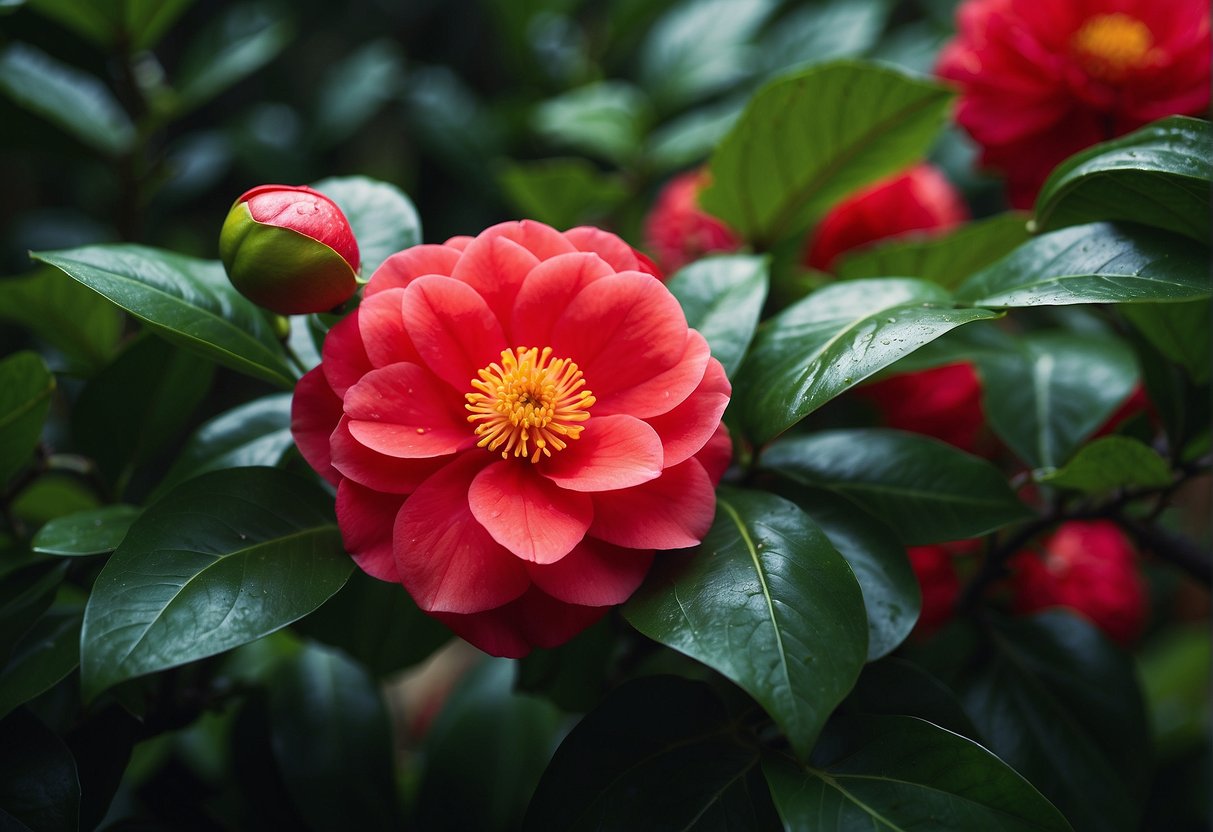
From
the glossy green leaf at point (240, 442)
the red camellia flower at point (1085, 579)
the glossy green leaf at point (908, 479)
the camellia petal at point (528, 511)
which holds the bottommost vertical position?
the red camellia flower at point (1085, 579)

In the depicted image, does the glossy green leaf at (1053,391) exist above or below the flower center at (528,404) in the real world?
below

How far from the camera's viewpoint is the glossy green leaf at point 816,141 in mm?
701

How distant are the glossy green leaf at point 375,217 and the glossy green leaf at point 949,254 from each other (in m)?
0.35

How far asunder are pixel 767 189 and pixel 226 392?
98 centimetres

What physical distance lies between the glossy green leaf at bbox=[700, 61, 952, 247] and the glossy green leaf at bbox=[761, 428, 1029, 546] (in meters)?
0.23

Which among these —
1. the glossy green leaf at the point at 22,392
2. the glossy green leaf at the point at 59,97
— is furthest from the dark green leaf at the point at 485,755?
the glossy green leaf at the point at 59,97

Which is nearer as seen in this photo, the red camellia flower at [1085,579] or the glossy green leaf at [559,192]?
the red camellia flower at [1085,579]

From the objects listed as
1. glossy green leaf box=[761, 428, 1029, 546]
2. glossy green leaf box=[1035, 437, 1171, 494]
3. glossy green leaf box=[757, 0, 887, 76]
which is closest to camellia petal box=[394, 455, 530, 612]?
glossy green leaf box=[761, 428, 1029, 546]

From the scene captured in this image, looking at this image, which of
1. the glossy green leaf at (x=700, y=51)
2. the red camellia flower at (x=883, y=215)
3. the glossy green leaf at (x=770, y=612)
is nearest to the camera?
the glossy green leaf at (x=770, y=612)

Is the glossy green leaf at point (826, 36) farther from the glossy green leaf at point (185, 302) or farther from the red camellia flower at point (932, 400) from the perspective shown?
the glossy green leaf at point (185, 302)

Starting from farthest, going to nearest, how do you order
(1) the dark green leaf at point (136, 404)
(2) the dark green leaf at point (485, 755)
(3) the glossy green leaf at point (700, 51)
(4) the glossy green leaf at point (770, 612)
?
1. (3) the glossy green leaf at point (700, 51)
2. (2) the dark green leaf at point (485, 755)
3. (1) the dark green leaf at point (136, 404)
4. (4) the glossy green leaf at point (770, 612)

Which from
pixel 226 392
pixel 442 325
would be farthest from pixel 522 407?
pixel 226 392

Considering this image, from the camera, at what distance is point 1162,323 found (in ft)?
2.00

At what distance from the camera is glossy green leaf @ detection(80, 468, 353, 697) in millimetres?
433
